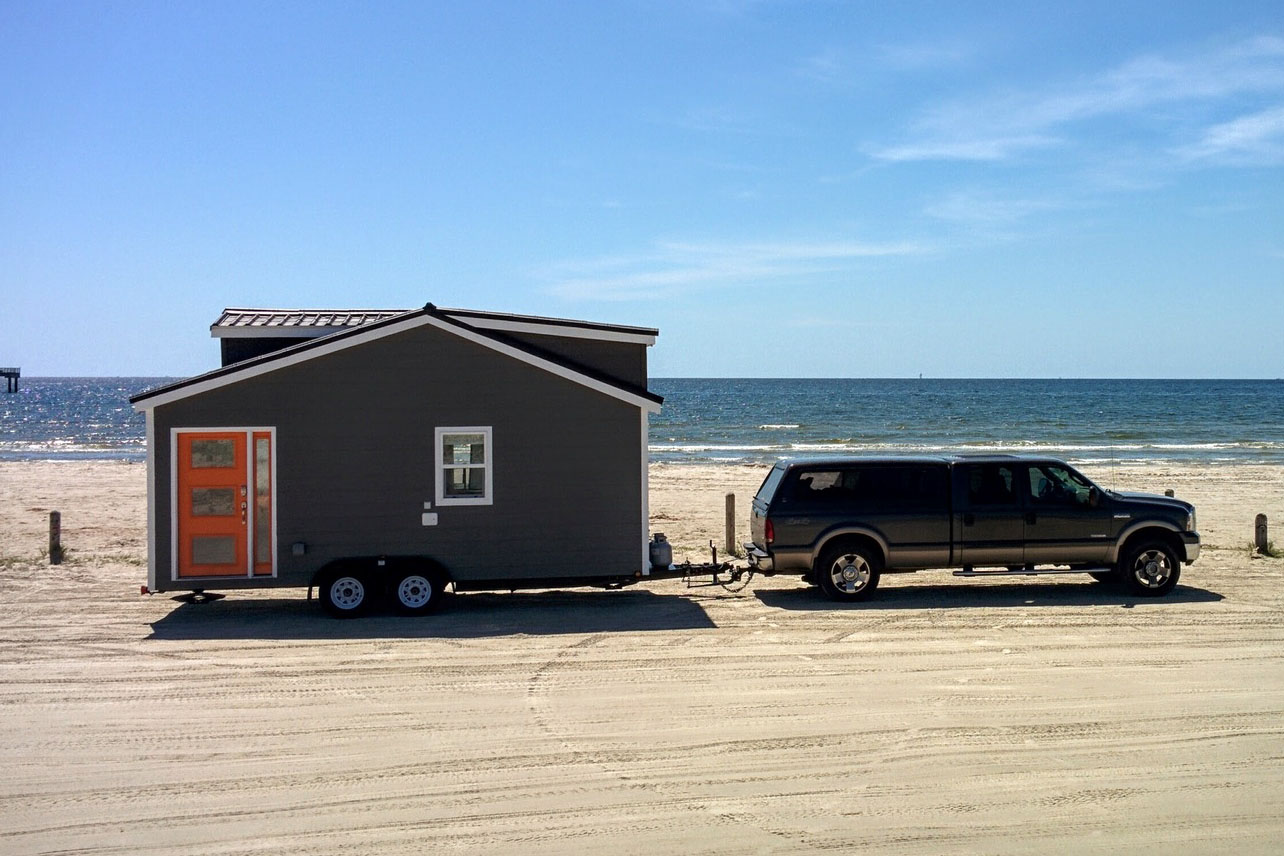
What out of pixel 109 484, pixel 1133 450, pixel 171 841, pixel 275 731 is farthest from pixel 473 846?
pixel 1133 450

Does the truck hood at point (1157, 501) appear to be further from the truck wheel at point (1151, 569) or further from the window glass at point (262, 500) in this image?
the window glass at point (262, 500)

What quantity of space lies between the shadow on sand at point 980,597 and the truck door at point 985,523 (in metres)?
0.57

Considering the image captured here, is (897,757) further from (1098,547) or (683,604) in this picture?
(1098,547)

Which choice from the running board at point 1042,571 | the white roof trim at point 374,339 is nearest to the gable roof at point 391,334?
the white roof trim at point 374,339

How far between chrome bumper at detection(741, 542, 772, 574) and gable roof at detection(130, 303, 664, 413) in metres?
2.27

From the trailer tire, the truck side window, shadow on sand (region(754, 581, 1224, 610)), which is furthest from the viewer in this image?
the truck side window

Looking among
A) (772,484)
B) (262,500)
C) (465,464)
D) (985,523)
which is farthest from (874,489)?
(262,500)

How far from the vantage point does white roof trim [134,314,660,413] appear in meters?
13.0

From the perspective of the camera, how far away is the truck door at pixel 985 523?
45.7 feet

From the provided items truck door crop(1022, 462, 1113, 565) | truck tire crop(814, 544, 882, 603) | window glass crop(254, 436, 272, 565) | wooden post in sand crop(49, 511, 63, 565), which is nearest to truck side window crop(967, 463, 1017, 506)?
truck door crop(1022, 462, 1113, 565)

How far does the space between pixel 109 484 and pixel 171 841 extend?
2902 cm

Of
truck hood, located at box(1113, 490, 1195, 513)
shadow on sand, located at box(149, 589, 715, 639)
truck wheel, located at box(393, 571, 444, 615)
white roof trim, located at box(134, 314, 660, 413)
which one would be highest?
white roof trim, located at box(134, 314, 660, 413)

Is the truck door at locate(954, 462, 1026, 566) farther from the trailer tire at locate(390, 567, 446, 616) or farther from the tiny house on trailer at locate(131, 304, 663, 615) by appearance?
the trailer tire at locate(390, 567, 446, 616)

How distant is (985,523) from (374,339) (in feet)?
26.2
